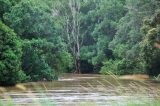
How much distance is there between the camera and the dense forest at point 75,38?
38719mm

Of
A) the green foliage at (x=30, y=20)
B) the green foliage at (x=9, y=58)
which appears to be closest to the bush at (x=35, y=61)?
the green foliage at (x=30, y=20)

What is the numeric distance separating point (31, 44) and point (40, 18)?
135 inches

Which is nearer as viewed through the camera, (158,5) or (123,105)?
(123,105)

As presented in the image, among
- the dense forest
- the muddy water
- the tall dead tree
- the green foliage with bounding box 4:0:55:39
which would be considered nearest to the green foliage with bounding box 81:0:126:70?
the dense forest

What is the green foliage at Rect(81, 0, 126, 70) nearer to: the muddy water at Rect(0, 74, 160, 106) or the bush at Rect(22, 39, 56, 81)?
the bush at Rect(22, 39, 56, 81)

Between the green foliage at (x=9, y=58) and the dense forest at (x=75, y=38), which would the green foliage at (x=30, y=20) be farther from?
the green foliage at (x=9, y=58)

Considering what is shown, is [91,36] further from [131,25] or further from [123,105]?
[123,105]

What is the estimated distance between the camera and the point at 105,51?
66875 mm

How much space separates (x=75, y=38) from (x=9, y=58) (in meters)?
37.5

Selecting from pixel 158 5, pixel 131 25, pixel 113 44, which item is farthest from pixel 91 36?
pixel 158 5

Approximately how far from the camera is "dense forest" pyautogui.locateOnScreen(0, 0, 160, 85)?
3872 cm

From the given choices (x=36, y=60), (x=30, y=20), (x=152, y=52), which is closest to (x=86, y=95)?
(x=152, y=52)

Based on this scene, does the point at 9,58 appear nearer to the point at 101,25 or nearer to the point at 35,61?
the point at 35,61

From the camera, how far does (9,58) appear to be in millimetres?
36031
